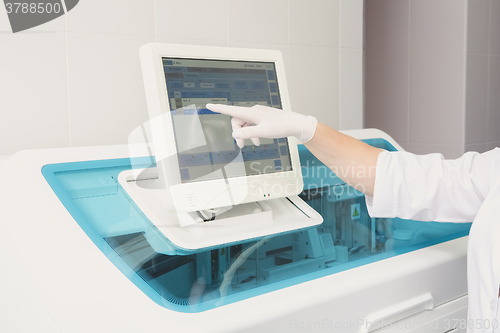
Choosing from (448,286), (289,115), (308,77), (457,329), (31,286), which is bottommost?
(457,329)

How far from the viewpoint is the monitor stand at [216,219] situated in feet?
2.84

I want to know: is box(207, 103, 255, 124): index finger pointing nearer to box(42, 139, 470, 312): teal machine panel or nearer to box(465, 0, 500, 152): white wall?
box(42, 139, 470, 312): teal machine panel

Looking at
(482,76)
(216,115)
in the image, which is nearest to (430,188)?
(216,115)

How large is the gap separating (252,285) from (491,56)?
2594 millimetres

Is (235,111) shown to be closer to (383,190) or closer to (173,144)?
(173,144)

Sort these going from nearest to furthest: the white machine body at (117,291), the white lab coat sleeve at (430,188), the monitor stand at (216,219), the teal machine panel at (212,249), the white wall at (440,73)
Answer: the white machine body at (117,291)
the teal machine panel at (212,249)
the monitor stand at (216,219)
the white lab coat sleeve at (430,188)
the white wall at (440,73)

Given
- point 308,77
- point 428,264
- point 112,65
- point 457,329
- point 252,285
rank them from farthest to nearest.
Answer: point 308,77, point 112,65, point 457,329, point 428,264, point 252,285

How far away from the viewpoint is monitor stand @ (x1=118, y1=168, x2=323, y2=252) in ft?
2.84

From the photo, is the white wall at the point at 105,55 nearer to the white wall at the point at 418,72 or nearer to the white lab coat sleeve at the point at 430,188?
the white lab coat sleeve at the point at 430,188

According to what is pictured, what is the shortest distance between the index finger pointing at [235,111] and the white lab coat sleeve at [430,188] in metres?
0.34

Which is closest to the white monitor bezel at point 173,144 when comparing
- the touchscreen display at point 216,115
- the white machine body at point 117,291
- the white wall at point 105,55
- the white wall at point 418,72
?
the touchscreen display at point 216,115

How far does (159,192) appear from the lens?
97 cm

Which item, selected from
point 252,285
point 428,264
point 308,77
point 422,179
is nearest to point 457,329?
point 428,264

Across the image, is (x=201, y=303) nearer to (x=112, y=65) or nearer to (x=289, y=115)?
(x=289, y=115)
